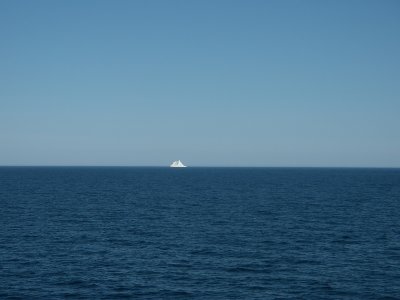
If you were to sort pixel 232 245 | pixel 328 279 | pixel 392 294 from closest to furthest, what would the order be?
1. pixel 392 294
2. pixel 328 279
3. pixel 232 245

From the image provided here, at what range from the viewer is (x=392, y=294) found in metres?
38.0

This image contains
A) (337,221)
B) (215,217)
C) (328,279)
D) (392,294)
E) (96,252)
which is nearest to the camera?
(392,294)

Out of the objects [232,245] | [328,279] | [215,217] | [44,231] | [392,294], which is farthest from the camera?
[215,217]

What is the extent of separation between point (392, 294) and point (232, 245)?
71.8ft

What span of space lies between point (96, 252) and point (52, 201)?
56.3 meters

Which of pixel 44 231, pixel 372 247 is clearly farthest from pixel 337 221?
pixel 44 231

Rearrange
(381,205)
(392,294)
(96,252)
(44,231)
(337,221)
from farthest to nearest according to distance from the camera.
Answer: (381,205) → (337,221) → (44,231) → (96,252) → (392,294)

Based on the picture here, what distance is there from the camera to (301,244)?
56812 mm

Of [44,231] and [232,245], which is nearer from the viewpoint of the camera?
[232,245]

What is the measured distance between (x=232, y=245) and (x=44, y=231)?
27.9 m

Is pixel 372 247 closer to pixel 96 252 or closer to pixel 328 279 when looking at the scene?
pixel 328 279

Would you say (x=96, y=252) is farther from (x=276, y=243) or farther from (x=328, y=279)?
(x=328, y=279)

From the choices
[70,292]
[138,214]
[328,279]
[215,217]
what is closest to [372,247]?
[328,279]

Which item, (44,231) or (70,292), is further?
(44,231)
